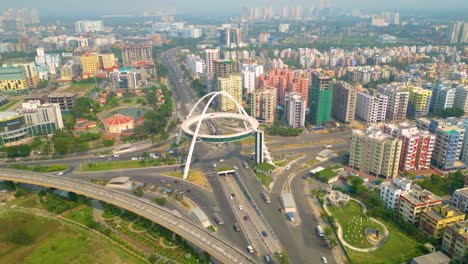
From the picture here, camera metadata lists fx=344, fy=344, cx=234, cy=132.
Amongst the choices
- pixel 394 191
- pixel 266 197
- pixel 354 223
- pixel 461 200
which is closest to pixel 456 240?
pixel 394 191

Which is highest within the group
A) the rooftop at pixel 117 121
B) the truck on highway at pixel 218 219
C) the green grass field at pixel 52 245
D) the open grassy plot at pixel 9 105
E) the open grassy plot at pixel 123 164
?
the rooftop at pixel 117 121

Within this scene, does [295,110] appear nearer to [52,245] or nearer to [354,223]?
[354,223]

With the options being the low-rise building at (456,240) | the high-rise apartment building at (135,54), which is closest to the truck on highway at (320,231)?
the low-rise building at (456,240)

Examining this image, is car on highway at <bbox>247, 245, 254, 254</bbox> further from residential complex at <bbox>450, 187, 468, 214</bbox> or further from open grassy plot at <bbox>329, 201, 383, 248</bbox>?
residential complex at <bbox>450, 187, 468, 214</bbox>

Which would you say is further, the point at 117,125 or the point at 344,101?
the point at 344,101

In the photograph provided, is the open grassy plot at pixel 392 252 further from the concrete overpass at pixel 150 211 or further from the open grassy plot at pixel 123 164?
the open grassy plot at pixel 123 164

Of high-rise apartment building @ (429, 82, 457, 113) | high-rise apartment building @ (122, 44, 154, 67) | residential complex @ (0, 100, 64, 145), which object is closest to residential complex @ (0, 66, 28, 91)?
high-rise apartment building @ (122, 44, 154, 67)
